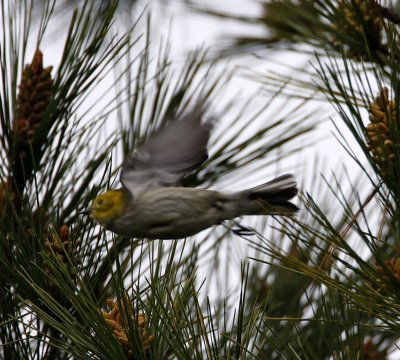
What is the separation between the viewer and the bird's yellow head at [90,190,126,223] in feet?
5.40

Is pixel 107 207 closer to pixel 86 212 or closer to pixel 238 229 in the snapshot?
pixel 86 212

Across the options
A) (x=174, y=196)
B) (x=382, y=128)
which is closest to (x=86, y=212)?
(x=174, y=196)

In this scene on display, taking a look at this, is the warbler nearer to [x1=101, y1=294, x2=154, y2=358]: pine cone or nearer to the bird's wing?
the bird's wing

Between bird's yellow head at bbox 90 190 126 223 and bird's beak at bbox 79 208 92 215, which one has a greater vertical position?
bird's yellow head at bbox 90 190 126 223

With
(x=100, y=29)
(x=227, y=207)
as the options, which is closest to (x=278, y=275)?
(x=227, y=207)

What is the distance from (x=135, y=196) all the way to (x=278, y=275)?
0.40 metres

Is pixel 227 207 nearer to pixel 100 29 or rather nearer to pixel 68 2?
pixel 100 29

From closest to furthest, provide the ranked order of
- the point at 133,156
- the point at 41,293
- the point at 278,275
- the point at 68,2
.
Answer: the point at 41,293 < the point at 133,156 < the point at 278,275 < the point at 68,2

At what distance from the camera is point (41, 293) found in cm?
131

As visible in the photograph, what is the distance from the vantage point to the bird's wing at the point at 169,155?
1.78m

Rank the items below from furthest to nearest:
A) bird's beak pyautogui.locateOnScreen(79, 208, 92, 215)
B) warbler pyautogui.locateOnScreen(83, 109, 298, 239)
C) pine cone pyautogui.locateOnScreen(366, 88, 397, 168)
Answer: warbler pyautogui.locateOnScreen(83, 109, 298, 239) < bird's beak pyautogui.locateOnScreen(79, 208, 92, 215) < pine cone pyautogui.locateOnScreen(366, 88, 397, 168)

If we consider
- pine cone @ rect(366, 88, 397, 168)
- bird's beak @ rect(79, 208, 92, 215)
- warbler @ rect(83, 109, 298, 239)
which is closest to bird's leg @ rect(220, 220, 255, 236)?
warbler @ rect(83, 109, 298, 239)

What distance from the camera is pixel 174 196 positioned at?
1.86 metres

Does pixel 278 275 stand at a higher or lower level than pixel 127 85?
lower
